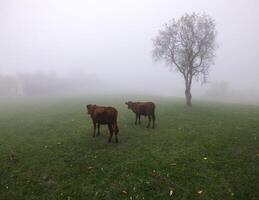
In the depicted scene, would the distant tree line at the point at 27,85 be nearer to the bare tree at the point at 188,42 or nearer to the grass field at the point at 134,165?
the bare tree at the point at 188,42

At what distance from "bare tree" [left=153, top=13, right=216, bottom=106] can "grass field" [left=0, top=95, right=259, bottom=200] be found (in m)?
18.0

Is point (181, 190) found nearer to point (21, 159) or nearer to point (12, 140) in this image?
point (21, 159)

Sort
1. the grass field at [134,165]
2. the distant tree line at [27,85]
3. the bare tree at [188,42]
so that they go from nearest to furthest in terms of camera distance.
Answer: the grass field at [134,165], the bare tree at [188,42], the distant tree line at [27,85]

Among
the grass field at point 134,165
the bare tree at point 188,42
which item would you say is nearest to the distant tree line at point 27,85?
the bare tree at point 188,42

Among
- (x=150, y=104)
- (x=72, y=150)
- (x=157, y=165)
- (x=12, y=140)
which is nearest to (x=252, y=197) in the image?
(x=157, y=165)

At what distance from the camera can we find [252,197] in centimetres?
1015

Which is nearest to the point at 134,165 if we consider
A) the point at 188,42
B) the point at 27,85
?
the point at 188,42

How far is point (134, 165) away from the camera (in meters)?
13.1

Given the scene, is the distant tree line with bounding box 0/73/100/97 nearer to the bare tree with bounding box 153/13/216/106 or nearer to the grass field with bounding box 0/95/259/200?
the bare tree with bounding box 153/13/216/106

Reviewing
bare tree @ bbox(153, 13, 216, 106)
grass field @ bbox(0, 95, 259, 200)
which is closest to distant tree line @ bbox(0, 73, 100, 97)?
bare tree @ bbox(153, 13, 216, 106)

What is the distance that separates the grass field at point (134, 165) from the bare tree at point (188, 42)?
1804 centimetres

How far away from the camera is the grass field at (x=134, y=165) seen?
1083 centimetres

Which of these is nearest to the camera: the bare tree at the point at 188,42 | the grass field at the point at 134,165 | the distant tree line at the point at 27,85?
the grass field at the point at 134,165

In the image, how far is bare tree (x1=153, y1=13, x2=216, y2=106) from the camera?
117 feet
